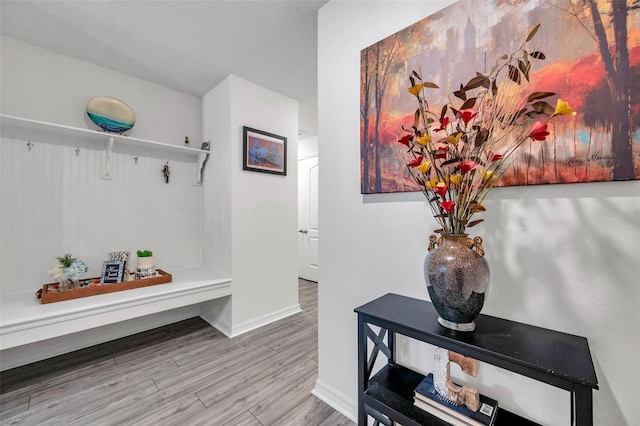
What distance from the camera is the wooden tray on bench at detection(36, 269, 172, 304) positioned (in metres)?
1.83

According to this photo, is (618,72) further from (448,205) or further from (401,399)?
(401,399)

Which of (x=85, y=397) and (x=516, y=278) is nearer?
(x=516, y=278)

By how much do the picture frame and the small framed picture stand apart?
1.36m

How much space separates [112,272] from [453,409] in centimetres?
255

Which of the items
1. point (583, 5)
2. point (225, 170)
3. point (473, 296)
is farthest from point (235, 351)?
point (583, 5)

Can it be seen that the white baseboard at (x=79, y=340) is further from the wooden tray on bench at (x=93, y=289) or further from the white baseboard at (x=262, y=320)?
the white baseboard at (x=262, y=320)

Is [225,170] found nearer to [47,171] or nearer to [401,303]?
[47,171]

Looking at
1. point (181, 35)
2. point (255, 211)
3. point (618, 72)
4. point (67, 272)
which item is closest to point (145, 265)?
point (67, 272)

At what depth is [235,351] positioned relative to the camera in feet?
7.17

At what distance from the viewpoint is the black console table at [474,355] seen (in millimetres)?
668

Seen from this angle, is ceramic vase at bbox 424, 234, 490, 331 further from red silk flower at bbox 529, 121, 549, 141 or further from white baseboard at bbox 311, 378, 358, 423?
white baseboard at bbox 311, 378, 358, 423

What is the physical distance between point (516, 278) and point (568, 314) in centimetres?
17

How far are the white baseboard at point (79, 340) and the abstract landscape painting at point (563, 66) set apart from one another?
2.78 m
